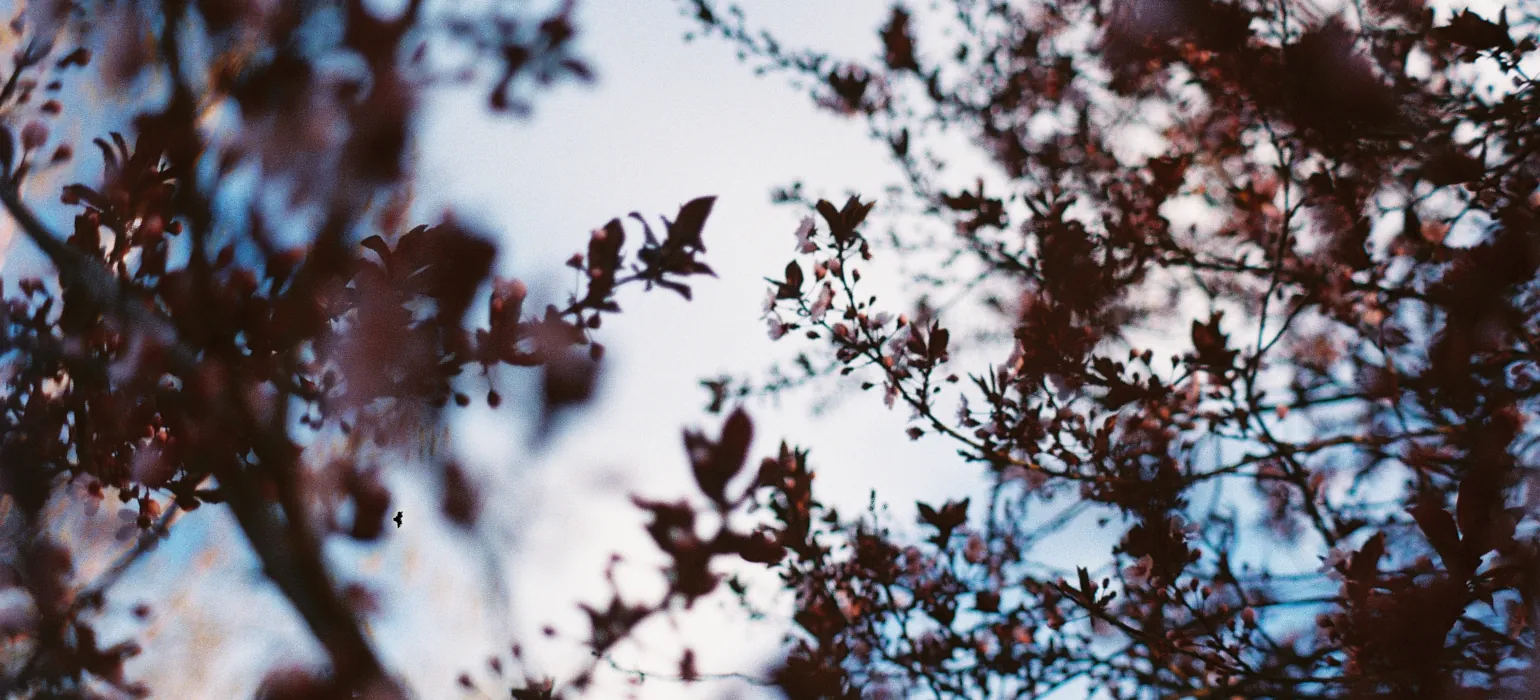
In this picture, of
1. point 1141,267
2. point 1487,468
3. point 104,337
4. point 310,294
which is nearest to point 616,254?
point 310,294

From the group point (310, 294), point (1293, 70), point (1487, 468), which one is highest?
point (1293, 70)

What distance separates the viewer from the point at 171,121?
147cm

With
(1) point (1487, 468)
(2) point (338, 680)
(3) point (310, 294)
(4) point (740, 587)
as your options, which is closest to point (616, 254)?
(3) point (310, 294)

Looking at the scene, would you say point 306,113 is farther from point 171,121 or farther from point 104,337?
point 104,337

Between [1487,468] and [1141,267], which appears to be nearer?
[1487,468]

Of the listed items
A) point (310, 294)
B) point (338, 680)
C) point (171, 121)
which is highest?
point (171, 121)

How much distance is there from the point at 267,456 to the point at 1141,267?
257 cm

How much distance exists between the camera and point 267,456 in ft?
3.54

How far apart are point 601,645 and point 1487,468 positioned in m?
1.72

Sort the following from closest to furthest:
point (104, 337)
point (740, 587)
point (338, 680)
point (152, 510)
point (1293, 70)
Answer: point (338, 680)
point (104, 337)
point (152, 510)
point (1293, 70)
point (740, 587)

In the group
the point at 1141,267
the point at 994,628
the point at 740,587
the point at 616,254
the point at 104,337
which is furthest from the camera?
the point at 740,587

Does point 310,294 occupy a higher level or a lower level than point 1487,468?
higher

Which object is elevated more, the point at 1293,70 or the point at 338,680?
the point at 1293,70

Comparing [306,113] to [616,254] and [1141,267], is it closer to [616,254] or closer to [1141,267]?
[616,254]
